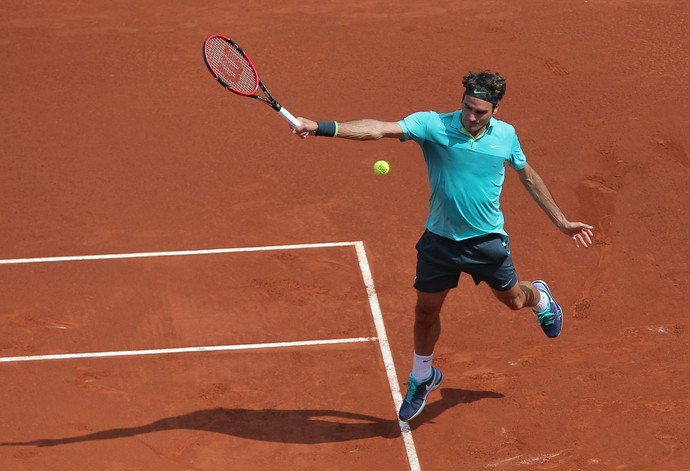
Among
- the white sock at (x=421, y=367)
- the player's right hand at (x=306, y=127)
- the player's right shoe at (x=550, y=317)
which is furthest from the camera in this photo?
the player's right shoe at (x=550, y=317)

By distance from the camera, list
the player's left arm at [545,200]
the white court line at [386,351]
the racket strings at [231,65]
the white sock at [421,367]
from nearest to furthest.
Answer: the player's left arm at [545,200] < the racket strings at [231,65] < the white court line at [386,351] < the white sock at [421,367]

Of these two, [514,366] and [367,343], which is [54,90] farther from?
[514,366]

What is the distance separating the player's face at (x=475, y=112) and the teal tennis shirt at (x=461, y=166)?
0.30 ft

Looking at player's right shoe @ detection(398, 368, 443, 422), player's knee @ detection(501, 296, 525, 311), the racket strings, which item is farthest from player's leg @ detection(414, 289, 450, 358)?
the racket strings

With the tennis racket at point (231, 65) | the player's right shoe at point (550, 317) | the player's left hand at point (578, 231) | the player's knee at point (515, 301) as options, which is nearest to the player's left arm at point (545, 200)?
the player's left hand at point (578, 231)

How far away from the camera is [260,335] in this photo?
31.3 ft

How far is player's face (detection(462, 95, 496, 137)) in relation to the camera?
7.42 metres

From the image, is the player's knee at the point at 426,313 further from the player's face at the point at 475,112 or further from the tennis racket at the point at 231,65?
the tennis racket at the point at 231,65

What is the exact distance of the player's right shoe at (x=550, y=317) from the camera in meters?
8.83

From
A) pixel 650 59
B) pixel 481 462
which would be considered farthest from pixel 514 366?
pixel 650 59

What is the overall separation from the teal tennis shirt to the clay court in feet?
5.62

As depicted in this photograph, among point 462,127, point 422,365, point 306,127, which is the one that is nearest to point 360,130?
point 306,127

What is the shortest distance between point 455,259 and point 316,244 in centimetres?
302

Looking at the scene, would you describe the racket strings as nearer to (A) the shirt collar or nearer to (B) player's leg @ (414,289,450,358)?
(A) the shirt collar
